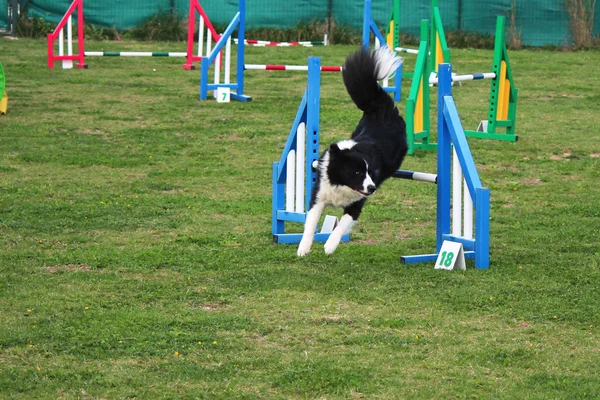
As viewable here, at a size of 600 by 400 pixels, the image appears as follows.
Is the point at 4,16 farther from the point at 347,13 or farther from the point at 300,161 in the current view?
the point at 300,161

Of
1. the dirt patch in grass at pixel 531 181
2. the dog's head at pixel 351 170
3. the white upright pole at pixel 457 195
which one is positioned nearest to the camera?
the dog's head at pixel 351 170

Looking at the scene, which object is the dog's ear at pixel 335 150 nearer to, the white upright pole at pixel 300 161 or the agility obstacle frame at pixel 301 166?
the agility obstacle frame at pixel 301 166

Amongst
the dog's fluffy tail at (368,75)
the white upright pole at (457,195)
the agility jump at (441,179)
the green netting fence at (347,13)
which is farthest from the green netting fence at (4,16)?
the white upright pole at (457,195)

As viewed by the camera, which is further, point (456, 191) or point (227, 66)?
point (227, 66)

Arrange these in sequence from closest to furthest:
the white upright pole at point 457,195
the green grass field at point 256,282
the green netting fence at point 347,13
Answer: the green grass field at point 256,282 < the white upright pole at point 457,195 < the green netting fence at point 347,13

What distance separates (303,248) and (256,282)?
0.63m

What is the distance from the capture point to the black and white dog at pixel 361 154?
222 inches

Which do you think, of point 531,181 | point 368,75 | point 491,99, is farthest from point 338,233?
point 491,99

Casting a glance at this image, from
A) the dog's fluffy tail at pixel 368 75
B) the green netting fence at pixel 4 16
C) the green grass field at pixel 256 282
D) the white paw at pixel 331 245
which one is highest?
the green netting fence at pixel 4 16

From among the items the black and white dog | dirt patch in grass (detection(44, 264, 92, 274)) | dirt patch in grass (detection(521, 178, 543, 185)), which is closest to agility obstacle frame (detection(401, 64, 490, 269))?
the black and white dog

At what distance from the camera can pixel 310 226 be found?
19.4 ft

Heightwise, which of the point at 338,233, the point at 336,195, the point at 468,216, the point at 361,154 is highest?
the point at 361,154

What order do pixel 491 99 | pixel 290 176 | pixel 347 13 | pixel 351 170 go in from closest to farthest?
pixel 351 170, pixel 290 176, pixel 491 99, pixel 347 13

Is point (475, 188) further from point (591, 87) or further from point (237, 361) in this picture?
point (591, 87)
